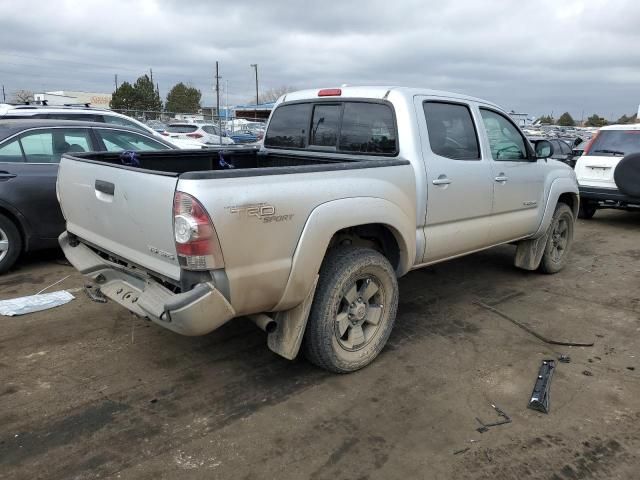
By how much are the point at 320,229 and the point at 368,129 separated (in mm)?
1430

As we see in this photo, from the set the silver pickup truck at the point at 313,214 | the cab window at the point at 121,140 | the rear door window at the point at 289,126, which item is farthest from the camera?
the cab window at the point at 121,140

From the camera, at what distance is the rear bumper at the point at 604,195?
29.7ft

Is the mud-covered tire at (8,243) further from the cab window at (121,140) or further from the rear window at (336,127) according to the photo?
the rear window at (336,127)

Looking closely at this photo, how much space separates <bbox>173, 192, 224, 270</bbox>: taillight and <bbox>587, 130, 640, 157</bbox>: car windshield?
9.16 m

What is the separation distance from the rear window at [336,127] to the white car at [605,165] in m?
6.69

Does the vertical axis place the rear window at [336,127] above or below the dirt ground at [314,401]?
above

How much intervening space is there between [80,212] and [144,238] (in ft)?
3.02

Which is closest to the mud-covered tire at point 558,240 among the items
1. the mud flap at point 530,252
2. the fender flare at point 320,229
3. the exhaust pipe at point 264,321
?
the mud flap at point 530,252

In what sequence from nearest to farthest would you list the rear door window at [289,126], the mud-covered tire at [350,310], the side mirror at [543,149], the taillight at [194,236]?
the taillight at [194,236], the mud-covered tire at [350,310], the rear door window at [289,126], the side mirror at [543,149]

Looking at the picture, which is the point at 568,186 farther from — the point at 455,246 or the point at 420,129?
the point at 420,129

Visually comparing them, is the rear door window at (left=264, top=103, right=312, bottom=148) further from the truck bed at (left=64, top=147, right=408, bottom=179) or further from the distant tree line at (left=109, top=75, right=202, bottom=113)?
the distant tree line at (left=109, top=75, right=202, bottom=113)

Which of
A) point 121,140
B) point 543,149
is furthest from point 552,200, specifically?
point 121,140

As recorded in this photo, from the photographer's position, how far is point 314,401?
3.33 meters

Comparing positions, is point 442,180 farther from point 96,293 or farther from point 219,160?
point 96,293
